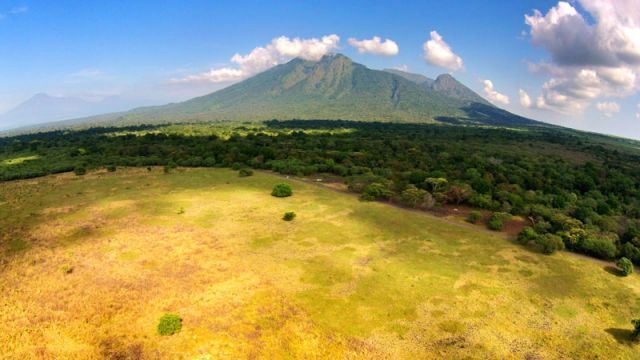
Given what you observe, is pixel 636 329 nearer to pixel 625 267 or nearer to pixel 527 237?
pixel 625 267

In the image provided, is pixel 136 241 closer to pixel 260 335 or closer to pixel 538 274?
pixel 260 335

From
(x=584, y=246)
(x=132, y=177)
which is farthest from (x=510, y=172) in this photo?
(x=132, y=177)

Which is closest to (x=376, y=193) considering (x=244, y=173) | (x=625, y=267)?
(x=244, y=173)

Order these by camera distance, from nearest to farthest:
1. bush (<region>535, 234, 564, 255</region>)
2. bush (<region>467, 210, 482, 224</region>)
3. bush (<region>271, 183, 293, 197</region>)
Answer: bush (<region>535, 234, 564, 255</region>) → bush (<region>467, 210, 482, 224</region>) → bush (<region>271, 183, 293, 197</region>)

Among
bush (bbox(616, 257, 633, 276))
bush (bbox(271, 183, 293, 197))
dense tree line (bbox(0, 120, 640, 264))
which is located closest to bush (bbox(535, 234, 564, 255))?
dense tree line (bbox(0, 120, 640, 264))

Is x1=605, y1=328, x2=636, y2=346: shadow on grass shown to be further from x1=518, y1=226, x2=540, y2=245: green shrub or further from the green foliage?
the green foliage
